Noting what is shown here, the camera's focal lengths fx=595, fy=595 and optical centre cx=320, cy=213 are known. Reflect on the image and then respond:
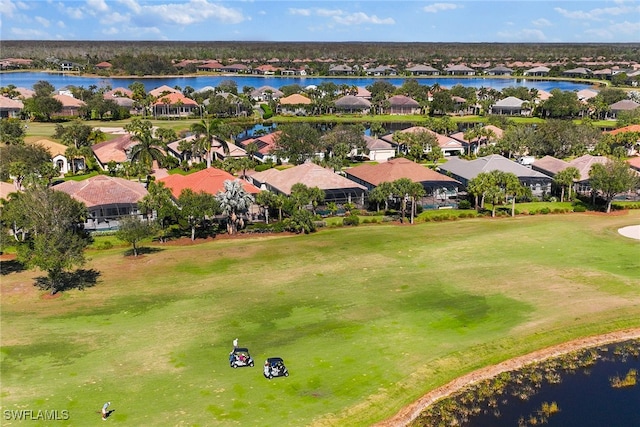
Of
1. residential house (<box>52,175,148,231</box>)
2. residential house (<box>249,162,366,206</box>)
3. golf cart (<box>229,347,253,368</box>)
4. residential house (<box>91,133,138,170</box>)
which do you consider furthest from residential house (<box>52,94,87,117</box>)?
golf cart (<box>229,347,253,368</box>)

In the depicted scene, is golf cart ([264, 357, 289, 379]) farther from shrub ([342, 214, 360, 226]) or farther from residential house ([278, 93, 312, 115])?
residential house ([278, 93, 312, 115])

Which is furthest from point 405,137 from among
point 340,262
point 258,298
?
point 258,298

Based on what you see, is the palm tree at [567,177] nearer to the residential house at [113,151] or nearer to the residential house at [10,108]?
the residential house at [113,151]

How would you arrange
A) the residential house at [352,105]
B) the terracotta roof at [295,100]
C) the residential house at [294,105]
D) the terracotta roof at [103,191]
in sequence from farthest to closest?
the residential house at [352,105] < the terracotta roof at [295,100] < the residential house at [294,105] < the terracotta roof at [103,191]

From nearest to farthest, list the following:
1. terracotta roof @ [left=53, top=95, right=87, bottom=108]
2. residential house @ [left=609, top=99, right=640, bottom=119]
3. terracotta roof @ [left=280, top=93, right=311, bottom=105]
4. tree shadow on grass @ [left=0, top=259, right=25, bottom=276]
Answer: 1. tree shadow on grass @ [left=0, top=259, right=25, bottom=276]
2. residential house @ [left=609, top=99, right=640, bottom=119]
3. terracotta roof @ [left=53, top=95, right=87, bottom=108]
4. terracotta roof @ [left=280, top=93, right=311, bottom=105]

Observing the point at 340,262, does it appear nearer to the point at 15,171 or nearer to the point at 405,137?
the point at 15,171

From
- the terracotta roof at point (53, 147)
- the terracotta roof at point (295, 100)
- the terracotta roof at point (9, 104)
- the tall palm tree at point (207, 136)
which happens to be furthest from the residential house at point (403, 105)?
the terracotta roof at point (9, 104)
